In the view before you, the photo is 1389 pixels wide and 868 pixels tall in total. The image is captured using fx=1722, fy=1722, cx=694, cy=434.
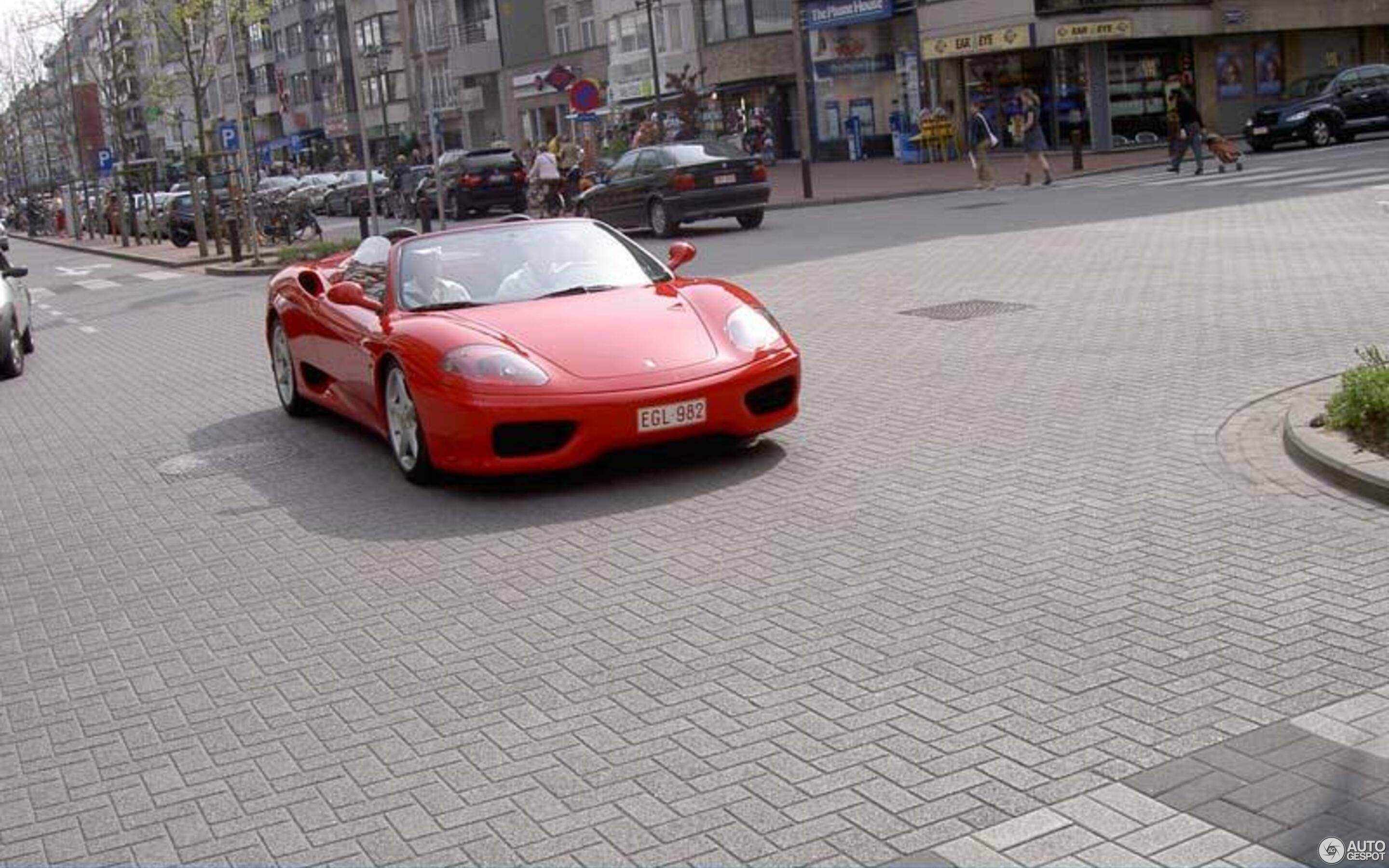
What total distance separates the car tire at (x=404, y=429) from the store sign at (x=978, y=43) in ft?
124

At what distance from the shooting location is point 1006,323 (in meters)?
12.9

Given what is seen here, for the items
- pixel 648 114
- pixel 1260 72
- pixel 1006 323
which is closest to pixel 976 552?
pixel 1006 323

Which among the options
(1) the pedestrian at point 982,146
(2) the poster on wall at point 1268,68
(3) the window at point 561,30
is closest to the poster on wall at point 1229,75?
(2) the poster on wall at point 1268,68

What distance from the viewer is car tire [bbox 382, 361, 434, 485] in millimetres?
8594

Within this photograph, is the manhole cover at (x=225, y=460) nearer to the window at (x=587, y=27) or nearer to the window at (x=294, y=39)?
the window at (x=587, y=27)

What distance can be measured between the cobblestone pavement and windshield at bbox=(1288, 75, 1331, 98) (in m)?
30.7

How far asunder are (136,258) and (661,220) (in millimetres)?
17450

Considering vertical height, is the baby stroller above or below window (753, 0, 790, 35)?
below

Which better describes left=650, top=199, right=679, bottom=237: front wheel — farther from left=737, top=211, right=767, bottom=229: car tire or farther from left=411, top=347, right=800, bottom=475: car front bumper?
left=411, top=347, right=800, bottom=475: car front bumper

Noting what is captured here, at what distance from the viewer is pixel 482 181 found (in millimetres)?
42125

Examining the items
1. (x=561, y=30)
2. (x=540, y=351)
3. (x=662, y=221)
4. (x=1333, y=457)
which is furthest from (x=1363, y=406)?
(x=561, y=30)

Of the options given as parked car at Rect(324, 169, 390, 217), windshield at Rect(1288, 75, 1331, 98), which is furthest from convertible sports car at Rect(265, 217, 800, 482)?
parked car at Rect(324, 169, 390, 217)

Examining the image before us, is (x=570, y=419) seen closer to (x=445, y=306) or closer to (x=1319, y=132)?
(x=445, y=306)

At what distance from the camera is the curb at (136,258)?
34.8 meters
